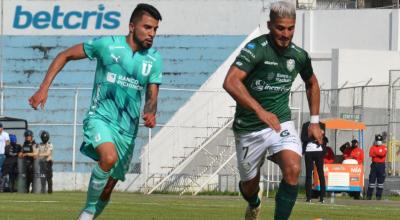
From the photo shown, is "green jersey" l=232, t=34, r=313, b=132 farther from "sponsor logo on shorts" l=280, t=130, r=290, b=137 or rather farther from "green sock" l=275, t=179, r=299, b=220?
"green sock" l=275, t=179, r=299, b=220

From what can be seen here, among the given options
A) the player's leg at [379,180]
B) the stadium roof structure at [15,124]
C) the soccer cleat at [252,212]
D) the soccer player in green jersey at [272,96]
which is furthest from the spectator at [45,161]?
the soccer player in green jersey at [272,96]

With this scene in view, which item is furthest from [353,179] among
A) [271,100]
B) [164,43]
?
[271,100]

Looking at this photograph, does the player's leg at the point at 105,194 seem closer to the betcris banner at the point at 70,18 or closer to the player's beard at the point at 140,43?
the player's beard at the point at 140,43

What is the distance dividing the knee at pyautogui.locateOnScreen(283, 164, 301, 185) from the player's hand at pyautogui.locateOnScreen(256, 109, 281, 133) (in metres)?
0.62

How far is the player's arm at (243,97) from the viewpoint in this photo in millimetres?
11789

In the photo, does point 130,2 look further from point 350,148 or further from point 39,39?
point 350,148

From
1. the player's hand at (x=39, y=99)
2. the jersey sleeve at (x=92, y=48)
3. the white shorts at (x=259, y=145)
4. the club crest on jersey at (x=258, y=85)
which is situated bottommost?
the white shorts at (x=259, y=145)

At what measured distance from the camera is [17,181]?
35.0 metres

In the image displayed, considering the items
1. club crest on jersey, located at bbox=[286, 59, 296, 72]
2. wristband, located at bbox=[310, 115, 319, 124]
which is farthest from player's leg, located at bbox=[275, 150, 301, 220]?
club crest on jersey, located at bbox=[286, 59, 296, 72]

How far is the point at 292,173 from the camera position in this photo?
1232 cm

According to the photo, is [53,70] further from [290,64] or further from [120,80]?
[290,64]

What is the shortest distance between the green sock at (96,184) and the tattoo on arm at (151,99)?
0.82 metres

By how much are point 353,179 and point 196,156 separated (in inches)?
269

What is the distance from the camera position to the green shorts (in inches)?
492
